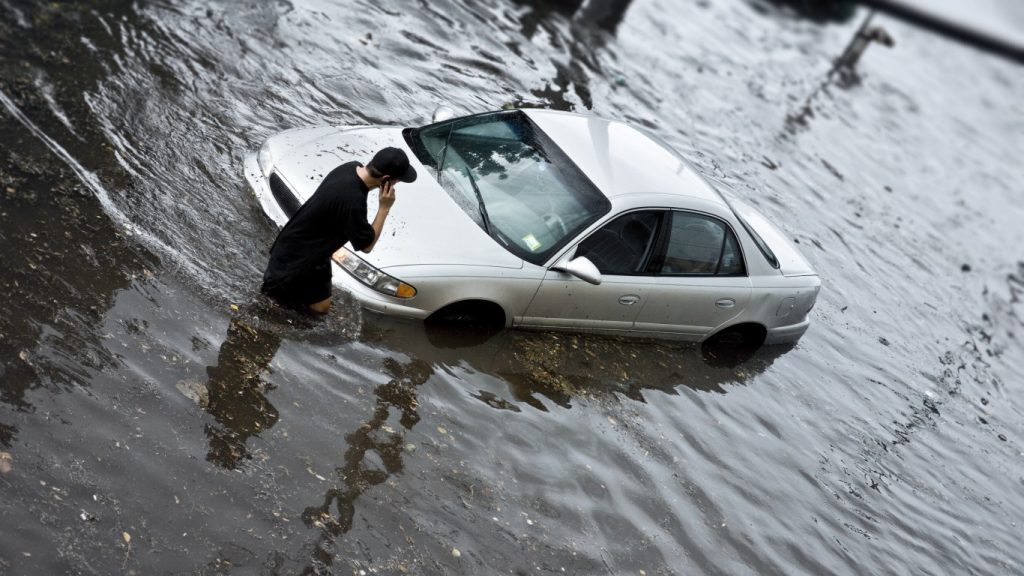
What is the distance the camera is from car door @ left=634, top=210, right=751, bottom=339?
25.6 ft

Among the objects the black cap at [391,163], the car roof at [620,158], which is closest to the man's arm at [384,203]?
the black cap at [391,163]

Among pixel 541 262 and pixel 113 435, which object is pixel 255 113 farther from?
pixel 113 435

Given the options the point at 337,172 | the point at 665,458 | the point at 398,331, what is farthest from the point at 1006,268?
the point at 337,172

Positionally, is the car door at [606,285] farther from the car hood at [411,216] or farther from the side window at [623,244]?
the car hood at [411,216]

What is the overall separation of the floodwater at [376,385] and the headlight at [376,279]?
31 cm

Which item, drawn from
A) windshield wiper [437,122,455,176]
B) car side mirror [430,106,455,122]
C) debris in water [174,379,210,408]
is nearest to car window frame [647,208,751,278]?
windshield wiper [437,122,455,176]

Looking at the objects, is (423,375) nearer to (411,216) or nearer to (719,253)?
(411,216)

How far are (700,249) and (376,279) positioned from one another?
2.91m

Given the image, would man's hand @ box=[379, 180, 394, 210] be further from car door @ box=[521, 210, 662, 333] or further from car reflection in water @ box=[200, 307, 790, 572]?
car door @ box=[521, 210, 662, 333]

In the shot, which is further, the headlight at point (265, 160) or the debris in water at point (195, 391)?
the headlight at point (265, 160)

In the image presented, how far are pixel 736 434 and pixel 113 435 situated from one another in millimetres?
Result: 4907

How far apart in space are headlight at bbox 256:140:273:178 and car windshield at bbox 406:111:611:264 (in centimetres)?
119

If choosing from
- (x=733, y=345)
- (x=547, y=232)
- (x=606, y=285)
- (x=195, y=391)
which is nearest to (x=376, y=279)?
(x=547, y=232)

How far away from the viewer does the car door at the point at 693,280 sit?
7797mm
